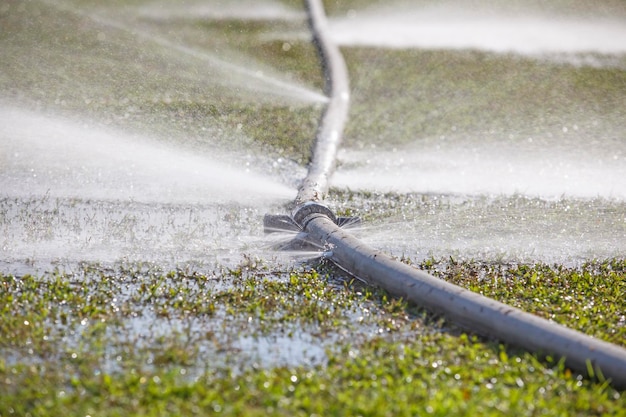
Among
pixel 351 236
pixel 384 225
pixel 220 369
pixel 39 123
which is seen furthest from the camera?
pixel 39 123

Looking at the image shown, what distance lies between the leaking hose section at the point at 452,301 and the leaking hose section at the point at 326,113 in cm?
3

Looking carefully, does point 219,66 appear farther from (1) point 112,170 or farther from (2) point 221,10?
(1) point 112,170

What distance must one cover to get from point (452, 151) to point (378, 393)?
700 centimetres

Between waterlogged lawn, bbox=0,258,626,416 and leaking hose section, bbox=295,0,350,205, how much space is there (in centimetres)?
206

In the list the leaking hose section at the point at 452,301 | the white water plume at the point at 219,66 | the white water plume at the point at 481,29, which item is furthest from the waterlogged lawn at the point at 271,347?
the white water plume at the point at 481,29

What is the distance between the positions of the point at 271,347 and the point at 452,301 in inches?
49.5

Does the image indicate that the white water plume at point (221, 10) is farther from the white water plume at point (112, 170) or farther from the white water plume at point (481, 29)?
the white water plume at point (112, 170)

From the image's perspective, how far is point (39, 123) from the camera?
11.1 m

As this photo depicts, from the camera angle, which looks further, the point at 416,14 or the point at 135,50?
the point at 416,14

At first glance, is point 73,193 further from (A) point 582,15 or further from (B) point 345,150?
(A) point 582,15

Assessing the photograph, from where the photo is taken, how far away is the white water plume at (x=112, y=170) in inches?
354

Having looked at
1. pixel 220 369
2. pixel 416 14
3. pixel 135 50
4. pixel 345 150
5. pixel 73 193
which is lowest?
pixel 220 369

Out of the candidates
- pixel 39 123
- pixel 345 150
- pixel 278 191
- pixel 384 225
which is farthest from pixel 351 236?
pixel 39 123

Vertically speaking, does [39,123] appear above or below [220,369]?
above
